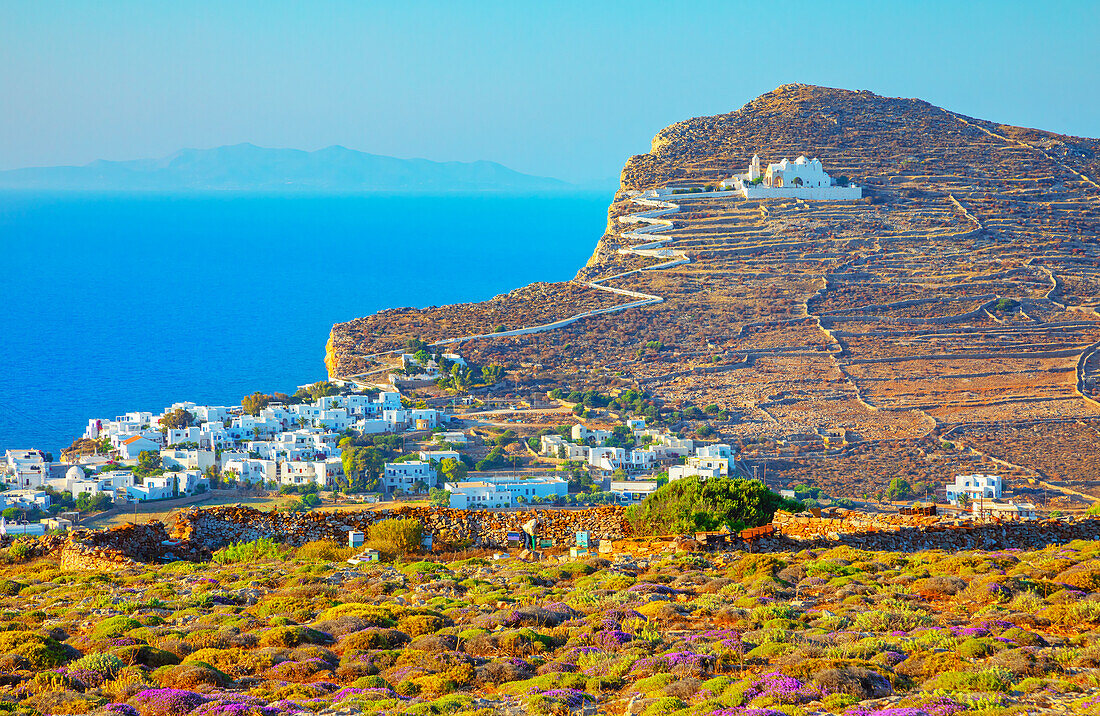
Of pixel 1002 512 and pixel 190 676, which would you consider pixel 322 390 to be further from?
pixel 190 676

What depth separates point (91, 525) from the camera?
119 feet

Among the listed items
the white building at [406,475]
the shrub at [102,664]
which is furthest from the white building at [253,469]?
the shrub at [102,664]

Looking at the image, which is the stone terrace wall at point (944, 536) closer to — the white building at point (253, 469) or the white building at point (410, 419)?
the white building at point (253, 469)

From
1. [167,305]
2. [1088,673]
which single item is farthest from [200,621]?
[167,305]

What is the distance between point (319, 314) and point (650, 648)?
111m

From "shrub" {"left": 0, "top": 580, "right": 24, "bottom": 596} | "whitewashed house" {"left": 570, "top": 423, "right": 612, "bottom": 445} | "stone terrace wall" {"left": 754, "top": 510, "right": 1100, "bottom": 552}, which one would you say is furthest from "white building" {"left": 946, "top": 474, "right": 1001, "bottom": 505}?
"shrub" {"left": 0, "top": 580, "right": 24, "bottom": 596}

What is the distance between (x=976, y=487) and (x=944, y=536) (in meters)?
26.9

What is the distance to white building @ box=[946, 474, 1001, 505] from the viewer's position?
1614 inches

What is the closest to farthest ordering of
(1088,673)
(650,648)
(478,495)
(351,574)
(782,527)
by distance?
(1088,673) → (650,648) → (351,574) → (782,527) → (478,495)

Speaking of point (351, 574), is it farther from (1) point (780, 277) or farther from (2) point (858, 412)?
(1) point (780, 277)

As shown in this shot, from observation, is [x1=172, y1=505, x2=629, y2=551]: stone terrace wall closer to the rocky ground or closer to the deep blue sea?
the rocky ground

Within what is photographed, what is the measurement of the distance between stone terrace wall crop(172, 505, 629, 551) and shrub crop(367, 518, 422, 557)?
495 mm

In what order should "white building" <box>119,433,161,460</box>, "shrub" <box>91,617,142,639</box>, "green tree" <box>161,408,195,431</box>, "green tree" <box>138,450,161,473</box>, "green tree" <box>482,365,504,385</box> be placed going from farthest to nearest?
"green tree" <box>482,365,504,385</box> → "green tree" <box>161,408,195,431</box> → "white building" <box>119,433,161,460</box> → "green tree" <box>138,450,161,473</box> → "shrub" <box>91,617,142,639</box>

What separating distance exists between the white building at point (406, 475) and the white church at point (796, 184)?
44.5 metres
